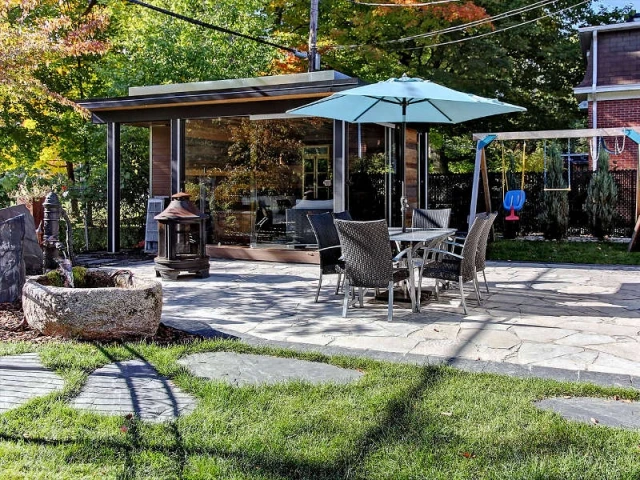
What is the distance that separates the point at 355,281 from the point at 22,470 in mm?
3434

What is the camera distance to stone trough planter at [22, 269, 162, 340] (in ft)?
14.1

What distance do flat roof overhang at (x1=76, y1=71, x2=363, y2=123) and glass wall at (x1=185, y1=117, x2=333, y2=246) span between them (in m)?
0.22

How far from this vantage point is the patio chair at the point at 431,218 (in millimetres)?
7562

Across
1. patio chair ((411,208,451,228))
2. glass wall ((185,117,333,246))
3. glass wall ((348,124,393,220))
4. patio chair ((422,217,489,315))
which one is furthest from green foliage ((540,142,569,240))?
patio chair ((422,217,489,315))

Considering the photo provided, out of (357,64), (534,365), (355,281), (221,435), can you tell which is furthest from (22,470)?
(357,64)

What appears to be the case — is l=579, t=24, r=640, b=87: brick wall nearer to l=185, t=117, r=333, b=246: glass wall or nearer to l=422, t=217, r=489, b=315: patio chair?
l=185, t=117, r=333, b=246: glass wall

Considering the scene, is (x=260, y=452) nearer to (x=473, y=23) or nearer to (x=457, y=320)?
(x=457, y=320)

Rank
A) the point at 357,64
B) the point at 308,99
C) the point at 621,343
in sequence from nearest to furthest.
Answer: the point at 621,343 < the point at 308,99 < the point at 357,64

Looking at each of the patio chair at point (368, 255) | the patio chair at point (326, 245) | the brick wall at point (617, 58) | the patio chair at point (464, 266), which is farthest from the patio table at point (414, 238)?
the brick wall at point (617, 58)

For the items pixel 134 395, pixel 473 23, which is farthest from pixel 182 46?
pixel 134 395

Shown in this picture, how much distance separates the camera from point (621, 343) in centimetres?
441

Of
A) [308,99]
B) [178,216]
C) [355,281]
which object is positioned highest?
[308,99]

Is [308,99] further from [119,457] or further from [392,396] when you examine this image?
[119,457]

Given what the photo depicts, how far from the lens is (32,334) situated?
4527 millimetres
